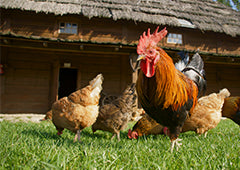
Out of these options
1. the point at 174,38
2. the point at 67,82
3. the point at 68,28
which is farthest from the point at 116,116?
the point at 67,82

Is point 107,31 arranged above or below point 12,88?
above

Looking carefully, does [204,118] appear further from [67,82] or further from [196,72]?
[67,82]

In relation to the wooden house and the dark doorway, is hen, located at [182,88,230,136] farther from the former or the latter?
the dark doorway

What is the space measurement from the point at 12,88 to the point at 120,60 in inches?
242

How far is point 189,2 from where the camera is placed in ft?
44.4

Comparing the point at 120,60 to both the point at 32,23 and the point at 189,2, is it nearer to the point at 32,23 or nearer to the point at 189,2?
the point at 32,23

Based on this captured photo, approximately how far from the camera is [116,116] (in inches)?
145

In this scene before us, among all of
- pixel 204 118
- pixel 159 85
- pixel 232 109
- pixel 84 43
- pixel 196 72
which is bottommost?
pixel 204 118

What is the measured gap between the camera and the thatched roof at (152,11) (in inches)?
344

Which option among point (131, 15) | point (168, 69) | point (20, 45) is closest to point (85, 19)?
point (131, 15)

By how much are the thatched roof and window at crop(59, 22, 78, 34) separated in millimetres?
Answer: 934

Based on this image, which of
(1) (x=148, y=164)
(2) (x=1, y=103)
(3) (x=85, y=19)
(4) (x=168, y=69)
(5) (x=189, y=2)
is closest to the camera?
(1) (x=148, y=164)

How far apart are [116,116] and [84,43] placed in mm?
4739

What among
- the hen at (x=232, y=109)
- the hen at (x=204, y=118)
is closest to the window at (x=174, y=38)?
the hen at (x=232, y=109)
